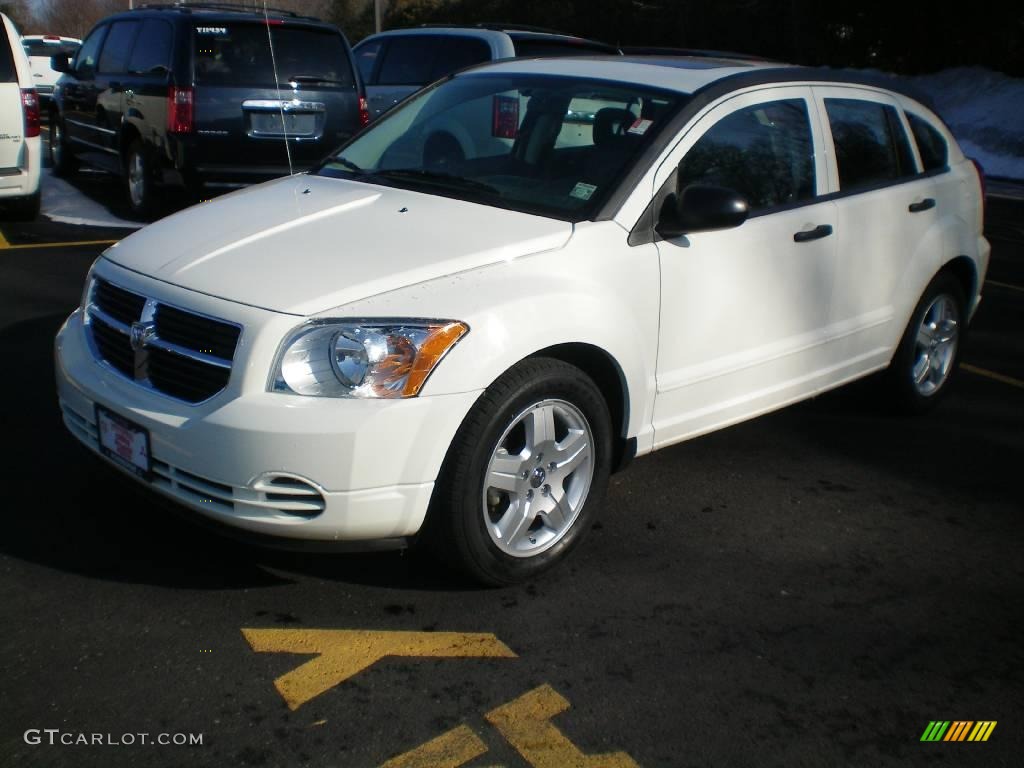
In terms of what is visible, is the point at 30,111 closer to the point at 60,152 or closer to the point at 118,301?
the point at 60,152

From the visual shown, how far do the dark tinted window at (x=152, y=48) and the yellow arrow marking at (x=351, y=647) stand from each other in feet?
24.0

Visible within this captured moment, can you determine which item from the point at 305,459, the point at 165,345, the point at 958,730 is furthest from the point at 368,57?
the point at 958,730

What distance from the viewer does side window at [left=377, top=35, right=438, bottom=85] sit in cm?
1182

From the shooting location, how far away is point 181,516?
3.61m

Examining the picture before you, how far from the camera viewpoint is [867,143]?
5.21 meters

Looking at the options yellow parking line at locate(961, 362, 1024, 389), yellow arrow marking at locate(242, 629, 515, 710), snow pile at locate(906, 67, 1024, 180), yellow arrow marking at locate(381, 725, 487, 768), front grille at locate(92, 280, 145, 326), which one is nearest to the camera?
yellow arrow marking at locate(381, 725, 487, 768)

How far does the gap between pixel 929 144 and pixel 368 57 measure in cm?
851

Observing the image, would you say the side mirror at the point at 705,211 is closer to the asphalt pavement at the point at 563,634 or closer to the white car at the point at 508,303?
the white car at the point at 508,303

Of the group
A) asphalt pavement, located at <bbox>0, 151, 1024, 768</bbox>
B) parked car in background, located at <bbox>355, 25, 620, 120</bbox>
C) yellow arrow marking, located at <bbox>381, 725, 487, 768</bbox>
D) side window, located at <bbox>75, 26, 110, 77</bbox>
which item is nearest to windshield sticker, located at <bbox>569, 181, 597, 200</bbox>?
asphalt pavement, located at <bbox>0, 151, 1024, 768</bbox>

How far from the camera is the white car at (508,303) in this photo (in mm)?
3410

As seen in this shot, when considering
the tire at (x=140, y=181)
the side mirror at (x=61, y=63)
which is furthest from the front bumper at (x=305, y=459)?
the side mirror at (x=61, y=63)

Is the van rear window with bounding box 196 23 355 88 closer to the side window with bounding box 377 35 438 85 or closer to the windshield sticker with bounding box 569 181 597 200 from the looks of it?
the side window with bounding box 377 35 438 85

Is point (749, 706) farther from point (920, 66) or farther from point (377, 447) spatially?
point (920, 66)

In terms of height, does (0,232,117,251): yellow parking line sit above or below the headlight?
below
